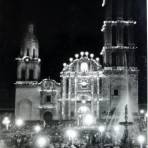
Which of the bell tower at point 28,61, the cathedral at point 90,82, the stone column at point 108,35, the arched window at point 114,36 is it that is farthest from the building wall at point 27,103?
the arched window at point 114,36

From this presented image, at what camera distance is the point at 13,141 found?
24250 mm

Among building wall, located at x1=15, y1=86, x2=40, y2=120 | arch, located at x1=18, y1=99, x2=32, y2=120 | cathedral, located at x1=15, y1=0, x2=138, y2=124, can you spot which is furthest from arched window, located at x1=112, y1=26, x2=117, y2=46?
arch, located at x1=18, y1=99, x2=32, y2=120

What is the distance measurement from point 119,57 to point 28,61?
1175 centimetres

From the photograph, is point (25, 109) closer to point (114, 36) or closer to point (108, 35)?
point (108, 35)

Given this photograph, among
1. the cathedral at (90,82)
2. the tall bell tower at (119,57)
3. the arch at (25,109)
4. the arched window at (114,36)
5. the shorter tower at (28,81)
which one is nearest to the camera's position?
the tall bell tower at (119,57)

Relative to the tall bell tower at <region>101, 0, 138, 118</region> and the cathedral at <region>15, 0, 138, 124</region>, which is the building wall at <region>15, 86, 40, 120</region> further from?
the tall bell tower at <region>101, 0, 138, 118</region>

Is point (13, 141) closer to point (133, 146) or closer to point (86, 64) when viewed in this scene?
point (133, 146)

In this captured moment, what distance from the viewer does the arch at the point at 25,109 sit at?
4891cm

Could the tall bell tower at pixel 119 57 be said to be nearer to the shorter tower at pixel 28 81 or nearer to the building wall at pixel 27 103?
the building wall at pixel 27 103

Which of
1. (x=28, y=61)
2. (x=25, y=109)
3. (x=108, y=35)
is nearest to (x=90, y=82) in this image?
(x=108, y=35)

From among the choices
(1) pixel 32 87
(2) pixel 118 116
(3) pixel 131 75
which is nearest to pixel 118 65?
(3) pixel 131 75

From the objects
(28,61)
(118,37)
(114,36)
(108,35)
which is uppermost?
(108,35)

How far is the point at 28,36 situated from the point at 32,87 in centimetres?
690

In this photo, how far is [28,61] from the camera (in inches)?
1967
